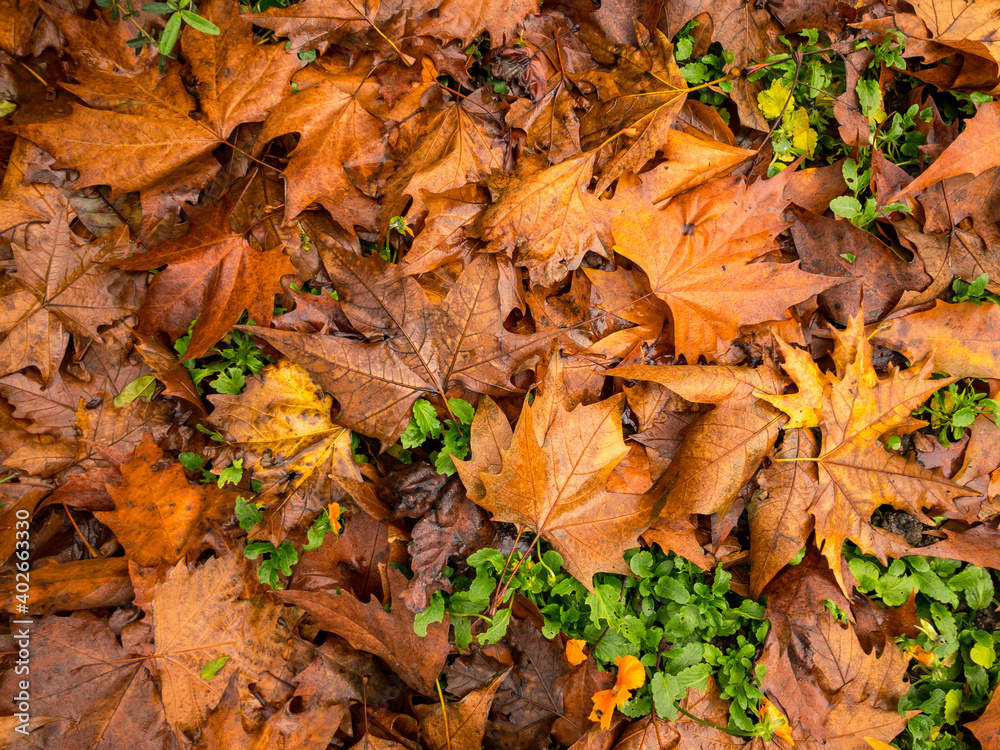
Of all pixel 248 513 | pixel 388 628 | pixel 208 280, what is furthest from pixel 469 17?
pixel 388 628

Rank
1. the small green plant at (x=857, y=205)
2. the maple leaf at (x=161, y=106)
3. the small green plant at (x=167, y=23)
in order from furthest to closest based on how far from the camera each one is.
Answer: the small green plant at (x=857, y=205), the maple leaf at (x=161, y=106), the small green plant at (x=167, y=23)

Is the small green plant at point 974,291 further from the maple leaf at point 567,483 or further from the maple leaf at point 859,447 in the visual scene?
the maple leaf at point 567,483

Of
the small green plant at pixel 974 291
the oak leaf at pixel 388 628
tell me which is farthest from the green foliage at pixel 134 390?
the small green plant at pixel 974 291

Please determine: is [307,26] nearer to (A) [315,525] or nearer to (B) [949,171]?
(A) [315,525]

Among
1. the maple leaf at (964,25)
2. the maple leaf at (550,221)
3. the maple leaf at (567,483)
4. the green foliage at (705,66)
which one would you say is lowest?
the maple leaf at (567,483)

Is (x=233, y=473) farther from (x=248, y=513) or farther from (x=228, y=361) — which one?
(x=228, y=361)

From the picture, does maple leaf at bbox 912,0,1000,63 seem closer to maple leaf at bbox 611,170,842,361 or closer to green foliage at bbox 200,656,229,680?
maple leaf at bbox 611,170,842,361
